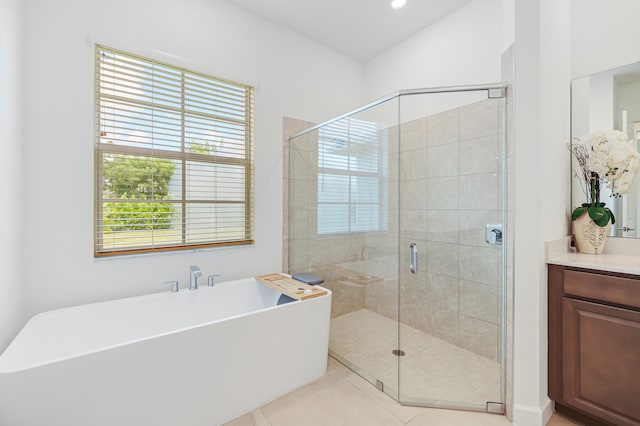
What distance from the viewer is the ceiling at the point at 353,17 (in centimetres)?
247

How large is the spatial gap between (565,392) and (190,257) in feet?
8.44

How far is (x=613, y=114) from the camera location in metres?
1.79


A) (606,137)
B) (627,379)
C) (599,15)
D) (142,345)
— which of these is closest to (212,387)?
(142,345)

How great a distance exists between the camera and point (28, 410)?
116 centimetres

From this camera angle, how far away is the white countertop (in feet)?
4.74

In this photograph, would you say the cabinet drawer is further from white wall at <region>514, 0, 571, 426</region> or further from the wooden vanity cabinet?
white wall at <region>514, 0, 571, 426</region>

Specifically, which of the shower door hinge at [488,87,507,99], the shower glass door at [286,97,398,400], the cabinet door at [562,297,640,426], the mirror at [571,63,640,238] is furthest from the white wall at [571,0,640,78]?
the cabinet door at [562,297,640,426]

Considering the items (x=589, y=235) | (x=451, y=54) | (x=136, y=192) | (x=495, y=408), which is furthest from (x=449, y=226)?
(x=136, y=192)

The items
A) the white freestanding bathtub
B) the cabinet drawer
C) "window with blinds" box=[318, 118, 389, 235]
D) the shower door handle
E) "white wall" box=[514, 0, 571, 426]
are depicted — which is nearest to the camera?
the white freestanding bathtub

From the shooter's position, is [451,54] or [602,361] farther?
[451,54]

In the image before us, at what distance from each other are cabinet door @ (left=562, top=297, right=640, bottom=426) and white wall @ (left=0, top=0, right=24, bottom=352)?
2.99m

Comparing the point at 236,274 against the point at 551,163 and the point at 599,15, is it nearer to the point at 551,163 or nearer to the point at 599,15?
the point at 551,163

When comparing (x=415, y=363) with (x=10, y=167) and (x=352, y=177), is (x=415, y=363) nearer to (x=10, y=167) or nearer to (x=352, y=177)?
(x=352, y=177)

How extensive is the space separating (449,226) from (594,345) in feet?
3.29
